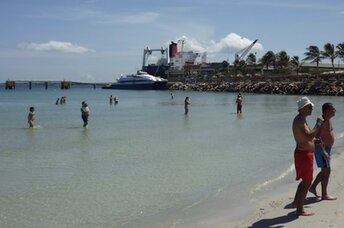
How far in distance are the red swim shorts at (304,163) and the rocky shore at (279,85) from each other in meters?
66.4

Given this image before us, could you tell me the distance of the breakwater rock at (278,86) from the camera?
7369cm

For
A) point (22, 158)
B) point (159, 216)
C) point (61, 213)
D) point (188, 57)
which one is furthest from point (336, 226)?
point (188, 57)

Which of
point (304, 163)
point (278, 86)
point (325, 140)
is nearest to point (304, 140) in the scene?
point (304, 163)

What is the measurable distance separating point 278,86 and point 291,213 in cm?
8055

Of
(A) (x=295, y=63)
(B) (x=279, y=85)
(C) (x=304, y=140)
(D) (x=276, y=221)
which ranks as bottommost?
(D) (x=276, y=221)

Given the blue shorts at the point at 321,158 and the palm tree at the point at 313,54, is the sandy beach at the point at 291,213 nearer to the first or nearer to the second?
the blue shorts at the point at 321,158

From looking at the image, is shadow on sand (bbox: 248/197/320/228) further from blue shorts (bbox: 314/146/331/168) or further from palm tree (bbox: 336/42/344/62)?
palm tree (bbox: 336/42/344/62)

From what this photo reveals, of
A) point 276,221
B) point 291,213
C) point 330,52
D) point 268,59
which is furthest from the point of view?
point 268,59

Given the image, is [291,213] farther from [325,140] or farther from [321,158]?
[325,140]

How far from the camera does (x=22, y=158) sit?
13844 millimetres

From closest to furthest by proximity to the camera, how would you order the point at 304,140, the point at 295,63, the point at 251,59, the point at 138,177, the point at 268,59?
the point at 304,140 → the point at 138,177 → the point at 295,63 → the point at 268,59 → the point at 251,59

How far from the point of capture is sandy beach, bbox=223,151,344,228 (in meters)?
6.55

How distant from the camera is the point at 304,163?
6.51 metres

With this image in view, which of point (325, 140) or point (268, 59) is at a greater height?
point (268, 59)
